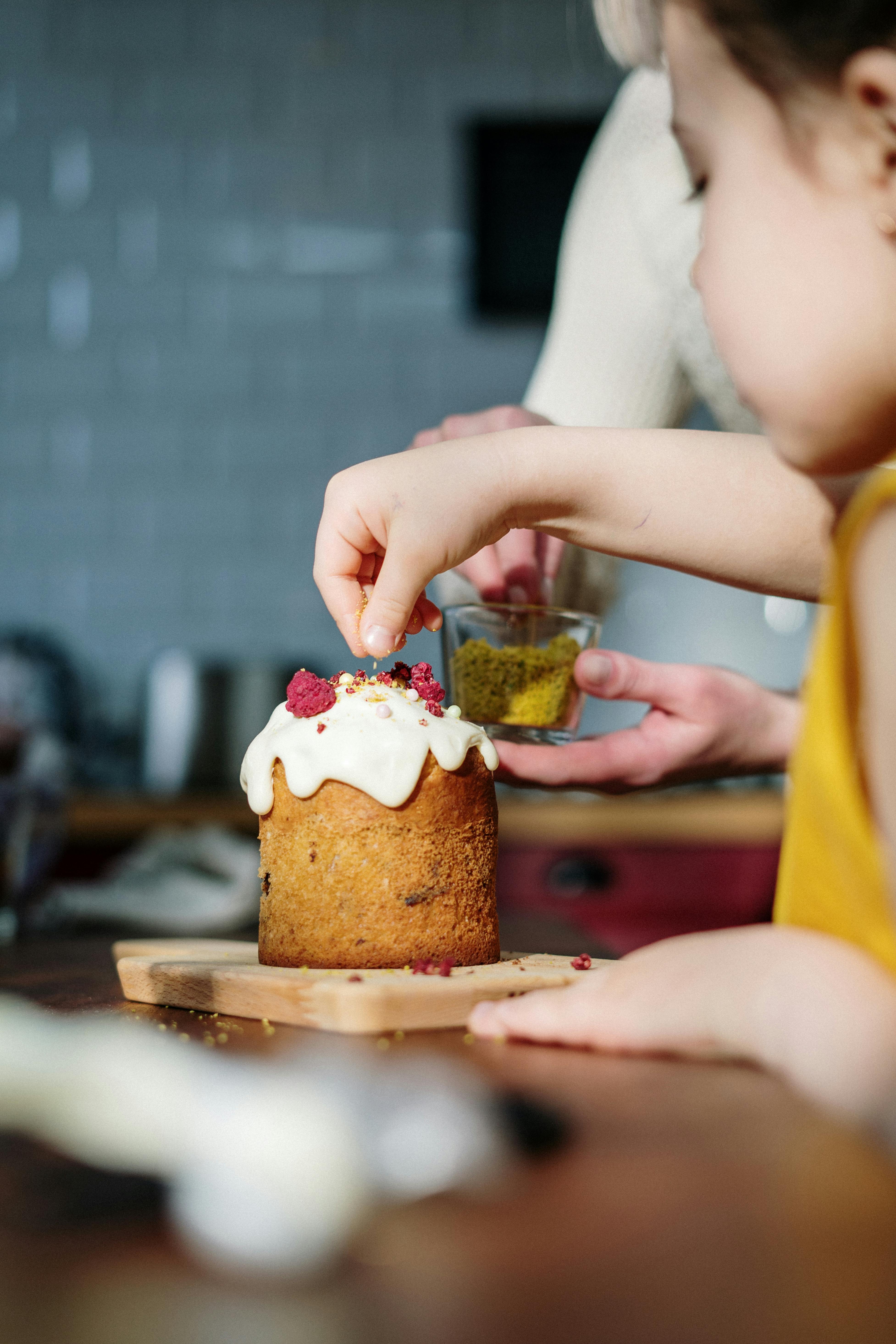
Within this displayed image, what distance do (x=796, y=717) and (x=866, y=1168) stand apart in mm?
798

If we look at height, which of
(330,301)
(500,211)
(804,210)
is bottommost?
(804,210)

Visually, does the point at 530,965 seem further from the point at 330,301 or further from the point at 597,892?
the point at 330,301

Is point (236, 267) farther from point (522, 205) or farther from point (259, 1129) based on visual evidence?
point (259, 1129)

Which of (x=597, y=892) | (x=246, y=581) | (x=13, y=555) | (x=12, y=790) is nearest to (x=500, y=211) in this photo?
(x=246, y=581)

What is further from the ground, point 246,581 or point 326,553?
point 326,553

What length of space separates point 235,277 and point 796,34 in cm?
249

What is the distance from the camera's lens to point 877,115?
53 cm

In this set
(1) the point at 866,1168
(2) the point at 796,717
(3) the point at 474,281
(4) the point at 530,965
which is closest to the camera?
(1) the point at 866,1168

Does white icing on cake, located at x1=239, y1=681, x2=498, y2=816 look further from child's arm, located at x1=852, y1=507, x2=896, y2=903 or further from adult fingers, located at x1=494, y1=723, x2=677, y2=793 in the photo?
child's arm, located at x1=852, y1=507, x2=896, y2=903

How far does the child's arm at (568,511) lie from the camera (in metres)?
0.76

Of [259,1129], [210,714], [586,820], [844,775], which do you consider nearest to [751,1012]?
[844,775]

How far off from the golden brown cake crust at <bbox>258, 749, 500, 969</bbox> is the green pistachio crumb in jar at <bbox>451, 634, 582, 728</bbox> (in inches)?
5.3

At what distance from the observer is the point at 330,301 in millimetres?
2830

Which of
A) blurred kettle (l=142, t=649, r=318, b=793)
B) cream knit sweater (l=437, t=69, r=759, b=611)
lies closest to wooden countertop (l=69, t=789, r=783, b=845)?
blurred kettle (l=142, t=649, r=318, b=793)
